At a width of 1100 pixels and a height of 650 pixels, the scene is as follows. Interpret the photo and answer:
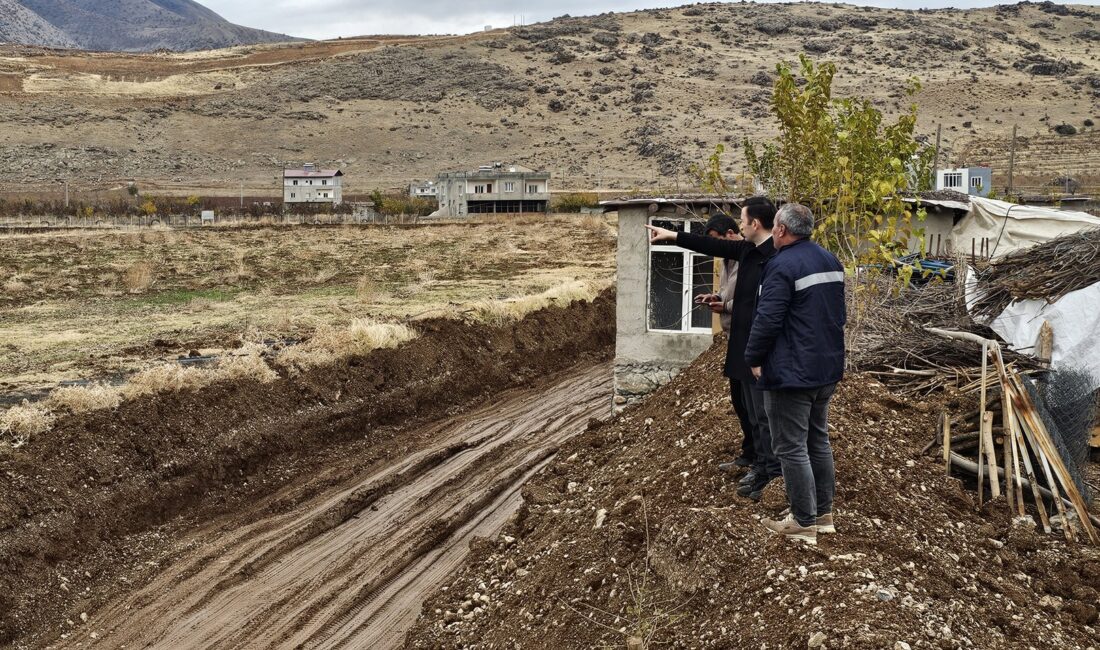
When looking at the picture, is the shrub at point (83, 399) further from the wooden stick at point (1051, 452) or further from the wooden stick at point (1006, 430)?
the wooden stick at point (1051, 452)

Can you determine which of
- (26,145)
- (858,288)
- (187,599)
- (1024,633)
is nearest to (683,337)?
(858,288)

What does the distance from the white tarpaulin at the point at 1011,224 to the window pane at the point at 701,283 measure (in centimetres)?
606

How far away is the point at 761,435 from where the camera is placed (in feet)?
22.6

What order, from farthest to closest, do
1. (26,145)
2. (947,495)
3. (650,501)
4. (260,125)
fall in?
(260,125)
(26,145)
(650,501)
(947,495)

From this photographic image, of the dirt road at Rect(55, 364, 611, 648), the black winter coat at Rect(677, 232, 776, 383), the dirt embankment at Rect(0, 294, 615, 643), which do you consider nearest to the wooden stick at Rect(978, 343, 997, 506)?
the black winter coat at Rect(677, 232, 776, 383)

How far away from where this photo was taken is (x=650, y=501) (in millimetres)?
7977

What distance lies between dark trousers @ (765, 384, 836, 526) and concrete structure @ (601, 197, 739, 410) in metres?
7.25

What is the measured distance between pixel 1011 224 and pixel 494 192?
183 feet

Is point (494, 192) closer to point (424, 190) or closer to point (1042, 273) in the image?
point (424, 190)

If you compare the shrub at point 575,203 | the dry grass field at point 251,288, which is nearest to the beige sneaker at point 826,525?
the dry grass field at point 251,288

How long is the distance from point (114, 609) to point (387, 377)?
7.98 meters

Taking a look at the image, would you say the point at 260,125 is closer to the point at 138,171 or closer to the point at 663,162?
the point at 138,171

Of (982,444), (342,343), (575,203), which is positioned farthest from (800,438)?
(575,203)

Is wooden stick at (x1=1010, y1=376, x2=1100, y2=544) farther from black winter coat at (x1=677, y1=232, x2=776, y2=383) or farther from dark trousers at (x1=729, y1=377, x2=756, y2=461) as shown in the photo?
black winter coat at (x1=677, y1=232, x2=776, y2=383)
